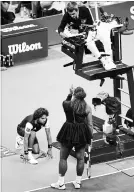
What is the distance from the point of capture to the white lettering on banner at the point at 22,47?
59.7 feet

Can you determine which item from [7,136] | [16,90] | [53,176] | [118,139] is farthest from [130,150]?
[16,90]

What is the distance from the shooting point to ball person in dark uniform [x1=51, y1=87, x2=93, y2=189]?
1129cm

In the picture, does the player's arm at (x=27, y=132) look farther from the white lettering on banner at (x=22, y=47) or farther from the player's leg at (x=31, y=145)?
the white lettering on banner at (x=22, y=47)

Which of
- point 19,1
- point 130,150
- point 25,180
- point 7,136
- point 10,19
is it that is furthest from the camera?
point 19,1

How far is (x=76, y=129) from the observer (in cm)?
1138

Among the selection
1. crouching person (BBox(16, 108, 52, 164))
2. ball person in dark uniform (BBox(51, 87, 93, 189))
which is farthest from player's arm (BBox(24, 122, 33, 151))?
ball person in dark uniform (BBox(51, 87, 93, 189))

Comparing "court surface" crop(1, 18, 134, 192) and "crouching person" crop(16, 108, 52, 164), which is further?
"crouching person" crop(16, 108, 52, 164)

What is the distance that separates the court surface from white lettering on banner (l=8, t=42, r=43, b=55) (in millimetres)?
386

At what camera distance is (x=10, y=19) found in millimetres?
20125

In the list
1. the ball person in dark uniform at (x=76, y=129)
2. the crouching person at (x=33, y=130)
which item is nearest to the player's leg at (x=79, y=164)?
the ball person in dark uniform at (x=76, y=129)

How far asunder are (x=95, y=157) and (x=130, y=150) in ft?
2.53

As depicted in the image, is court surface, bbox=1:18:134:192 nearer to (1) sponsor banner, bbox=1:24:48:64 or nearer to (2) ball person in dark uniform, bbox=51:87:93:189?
(1) sponsor banner, bbox=1:24:48:64

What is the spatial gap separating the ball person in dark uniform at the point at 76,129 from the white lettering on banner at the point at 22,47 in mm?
6883

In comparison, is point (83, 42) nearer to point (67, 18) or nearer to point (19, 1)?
point (67, 18)
